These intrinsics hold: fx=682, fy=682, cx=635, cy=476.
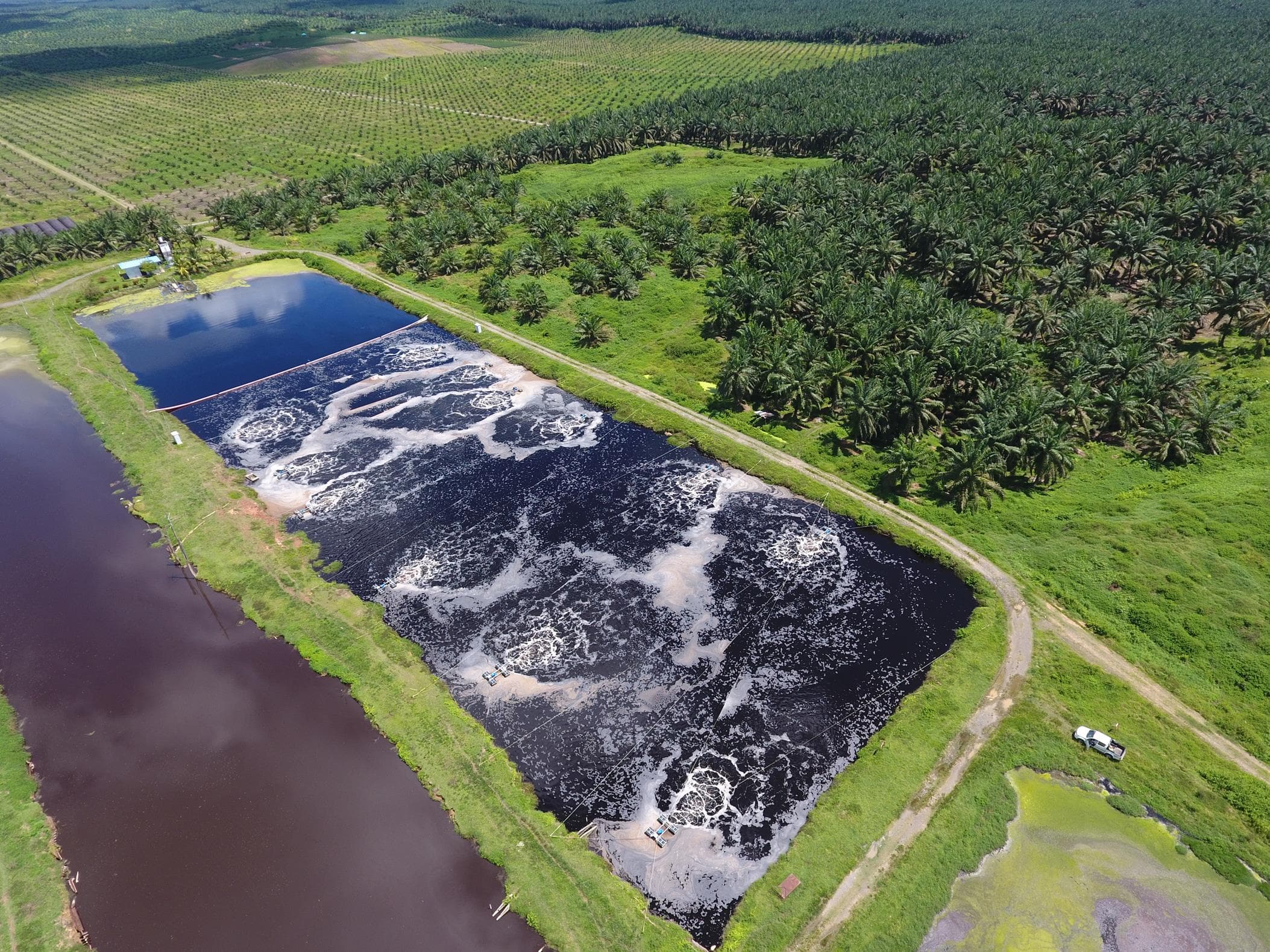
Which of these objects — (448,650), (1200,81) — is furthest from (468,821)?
(1200,81)

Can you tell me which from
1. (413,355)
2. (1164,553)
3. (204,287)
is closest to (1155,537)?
(1164,553)

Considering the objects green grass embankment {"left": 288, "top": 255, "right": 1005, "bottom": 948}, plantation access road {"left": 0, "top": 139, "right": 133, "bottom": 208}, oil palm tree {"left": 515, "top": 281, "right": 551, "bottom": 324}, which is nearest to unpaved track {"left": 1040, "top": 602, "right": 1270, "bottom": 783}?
green grass embankment {"left": 288, "top": 255, "right": 1005, "bottom": 948}

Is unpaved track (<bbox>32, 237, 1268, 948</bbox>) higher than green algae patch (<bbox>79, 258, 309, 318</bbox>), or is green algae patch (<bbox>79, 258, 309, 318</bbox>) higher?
unpaved track (<bbox>32, 237, 1268, 948</bbox>)

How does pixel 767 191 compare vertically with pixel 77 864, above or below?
above

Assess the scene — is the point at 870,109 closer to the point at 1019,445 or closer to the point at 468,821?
the point at 1019,445

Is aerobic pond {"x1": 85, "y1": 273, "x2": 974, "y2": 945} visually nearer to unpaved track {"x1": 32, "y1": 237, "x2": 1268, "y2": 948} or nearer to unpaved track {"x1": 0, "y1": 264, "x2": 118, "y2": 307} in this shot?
unpaved track {"x1": 32, "y1": 237, "x2": 1268, "y2": 948}

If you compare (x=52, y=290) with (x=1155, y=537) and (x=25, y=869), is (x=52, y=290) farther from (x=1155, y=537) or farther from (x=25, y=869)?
(x=1155, y=537)
